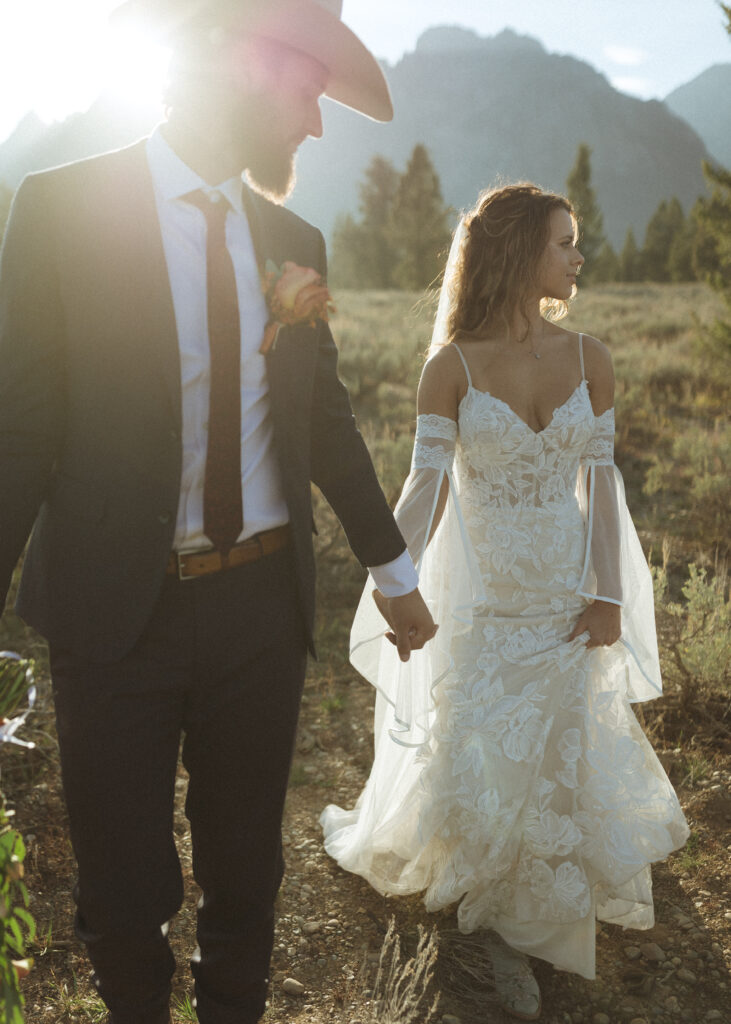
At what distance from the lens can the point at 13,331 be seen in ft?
5.40

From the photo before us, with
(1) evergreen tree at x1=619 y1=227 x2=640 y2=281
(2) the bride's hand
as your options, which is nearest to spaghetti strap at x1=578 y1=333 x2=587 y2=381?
(2) the bride's hand

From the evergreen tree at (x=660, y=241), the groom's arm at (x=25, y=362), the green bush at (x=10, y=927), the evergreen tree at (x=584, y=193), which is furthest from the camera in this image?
the evergreen tree at (x=660, y=241)

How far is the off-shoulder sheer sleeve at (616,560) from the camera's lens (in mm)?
2879

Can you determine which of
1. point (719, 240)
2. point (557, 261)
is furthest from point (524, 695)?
point (719, 240)

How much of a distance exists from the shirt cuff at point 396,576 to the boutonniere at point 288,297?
2.24 feet

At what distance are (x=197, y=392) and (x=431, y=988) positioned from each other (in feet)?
6.89

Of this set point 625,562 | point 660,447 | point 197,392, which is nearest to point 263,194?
Result: point 197,392

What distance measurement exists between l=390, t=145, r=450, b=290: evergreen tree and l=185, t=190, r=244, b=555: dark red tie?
33974 millimetres

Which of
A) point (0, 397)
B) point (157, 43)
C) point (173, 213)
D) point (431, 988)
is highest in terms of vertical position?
point (157, 43)

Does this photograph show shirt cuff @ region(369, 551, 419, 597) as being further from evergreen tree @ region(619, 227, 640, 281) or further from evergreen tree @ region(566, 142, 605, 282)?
evergreen tree @ region(619, 227, 640, 281)

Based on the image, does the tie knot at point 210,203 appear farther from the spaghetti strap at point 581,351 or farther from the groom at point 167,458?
the spaghetti strap at point 581,351

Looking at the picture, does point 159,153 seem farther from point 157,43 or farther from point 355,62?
point 355,62

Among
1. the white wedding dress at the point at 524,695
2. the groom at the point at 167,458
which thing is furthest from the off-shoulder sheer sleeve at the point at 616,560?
the groom at the point at 167,458

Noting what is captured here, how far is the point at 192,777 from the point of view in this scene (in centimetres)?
204
